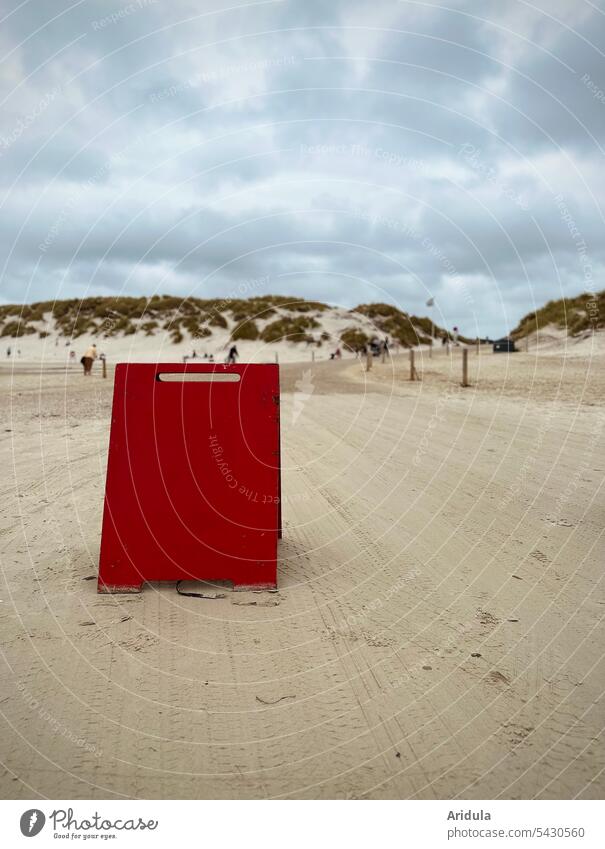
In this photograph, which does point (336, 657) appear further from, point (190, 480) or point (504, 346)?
point (504, 346)

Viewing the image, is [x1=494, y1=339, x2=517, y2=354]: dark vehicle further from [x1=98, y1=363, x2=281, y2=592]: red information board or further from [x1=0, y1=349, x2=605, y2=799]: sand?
[x1=98, y1=363, x2=281, y2=592]: red information board

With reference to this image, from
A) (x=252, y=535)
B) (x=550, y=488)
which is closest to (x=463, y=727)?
(x=252, y=535)

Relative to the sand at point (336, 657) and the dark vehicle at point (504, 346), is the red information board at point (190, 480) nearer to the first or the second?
the sand at point (336, 657)

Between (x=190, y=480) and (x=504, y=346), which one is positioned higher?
(x=504, y=346)

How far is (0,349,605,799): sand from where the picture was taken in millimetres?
2551

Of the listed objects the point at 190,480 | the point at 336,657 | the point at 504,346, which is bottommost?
the point at 336,657

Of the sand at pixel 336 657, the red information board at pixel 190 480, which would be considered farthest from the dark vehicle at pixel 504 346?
the red information board at pixel 190 480

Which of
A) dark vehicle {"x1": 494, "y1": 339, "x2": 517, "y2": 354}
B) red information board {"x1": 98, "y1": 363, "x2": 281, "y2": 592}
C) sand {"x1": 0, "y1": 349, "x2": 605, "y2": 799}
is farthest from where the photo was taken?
dark vehicle {"x1": 494, "y1": 339, "x2": 517, "y2": 354}

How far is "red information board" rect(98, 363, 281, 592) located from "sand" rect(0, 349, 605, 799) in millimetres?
212

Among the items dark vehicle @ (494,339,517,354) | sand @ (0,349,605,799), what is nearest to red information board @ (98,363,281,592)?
sand @ (0,349,605,799)

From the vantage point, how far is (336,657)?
3.41 meters

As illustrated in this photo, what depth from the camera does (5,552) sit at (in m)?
5.03

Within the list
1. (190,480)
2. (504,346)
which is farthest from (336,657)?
(504,346)

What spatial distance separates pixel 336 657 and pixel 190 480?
4.60 ft
